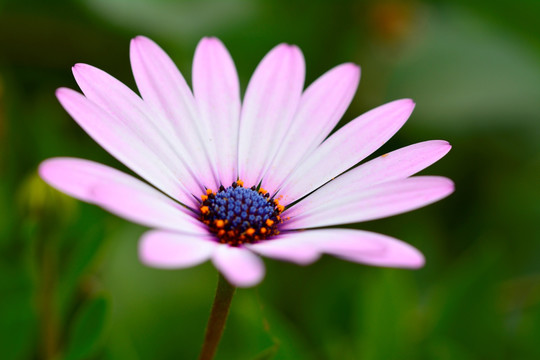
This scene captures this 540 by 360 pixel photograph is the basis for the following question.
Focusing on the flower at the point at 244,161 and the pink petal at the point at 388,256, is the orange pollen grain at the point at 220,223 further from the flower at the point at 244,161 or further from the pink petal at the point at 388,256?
the pink petal at the point at 388,256

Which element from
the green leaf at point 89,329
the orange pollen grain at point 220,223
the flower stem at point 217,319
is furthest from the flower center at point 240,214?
the green leaf at point 89,329

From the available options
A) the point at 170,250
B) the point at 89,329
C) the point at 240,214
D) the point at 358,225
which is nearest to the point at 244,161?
the point at 240,214

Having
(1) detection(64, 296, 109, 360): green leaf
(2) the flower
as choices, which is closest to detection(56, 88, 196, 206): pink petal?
(2) the flower

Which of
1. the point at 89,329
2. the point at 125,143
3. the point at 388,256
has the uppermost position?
the point at 125,143

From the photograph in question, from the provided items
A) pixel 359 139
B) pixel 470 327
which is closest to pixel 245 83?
pixel 470 327

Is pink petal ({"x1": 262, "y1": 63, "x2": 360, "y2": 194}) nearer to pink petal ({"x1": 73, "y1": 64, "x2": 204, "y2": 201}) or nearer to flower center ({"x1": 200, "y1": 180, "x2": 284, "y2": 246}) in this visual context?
flower center ({"x1": 200, "y1": 180, "x2": 284, "y2": 246})

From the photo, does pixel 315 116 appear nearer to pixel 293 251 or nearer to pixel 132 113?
pixel 132 113
